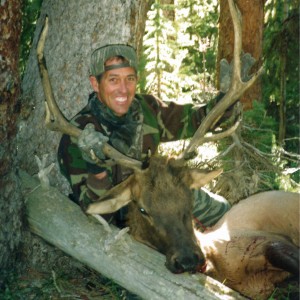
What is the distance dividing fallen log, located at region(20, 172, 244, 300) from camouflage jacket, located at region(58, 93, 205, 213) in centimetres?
26

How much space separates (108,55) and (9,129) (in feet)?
4.52

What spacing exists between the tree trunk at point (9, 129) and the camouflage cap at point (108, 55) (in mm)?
956

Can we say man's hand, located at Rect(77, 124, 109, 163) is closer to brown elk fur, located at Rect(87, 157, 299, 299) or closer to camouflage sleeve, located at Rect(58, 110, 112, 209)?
camouflage sleeve, located at Rect(58, 110, 112, 209)

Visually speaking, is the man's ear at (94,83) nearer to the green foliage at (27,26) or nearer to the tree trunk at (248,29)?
the green foliage at (27,26)

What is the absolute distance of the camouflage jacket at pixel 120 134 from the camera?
209 inches

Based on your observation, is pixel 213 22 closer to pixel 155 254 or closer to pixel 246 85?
pixel 246 85

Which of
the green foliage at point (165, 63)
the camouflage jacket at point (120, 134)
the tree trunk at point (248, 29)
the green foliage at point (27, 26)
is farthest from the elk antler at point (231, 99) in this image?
the green foliage at point (165, 63)

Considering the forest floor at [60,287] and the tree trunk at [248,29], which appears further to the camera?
the tree trunk at [248,29]

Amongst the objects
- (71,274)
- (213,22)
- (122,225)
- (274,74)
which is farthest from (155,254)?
(213,22)

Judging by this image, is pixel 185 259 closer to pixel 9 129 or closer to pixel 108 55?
pixel 9 129

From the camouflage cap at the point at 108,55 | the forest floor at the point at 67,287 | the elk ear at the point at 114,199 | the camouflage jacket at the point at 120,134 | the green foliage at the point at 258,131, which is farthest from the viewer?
the green foliage at the point at 258,131

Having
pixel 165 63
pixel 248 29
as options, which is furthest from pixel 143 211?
pixel 165 63

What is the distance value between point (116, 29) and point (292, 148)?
9048 millimetres

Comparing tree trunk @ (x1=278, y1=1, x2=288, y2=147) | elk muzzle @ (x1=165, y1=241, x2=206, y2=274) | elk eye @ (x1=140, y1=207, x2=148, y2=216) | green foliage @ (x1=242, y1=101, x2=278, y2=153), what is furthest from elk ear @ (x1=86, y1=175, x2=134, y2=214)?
tree trunk @ (x1=278, y1=1, x2=288, y2=147)
